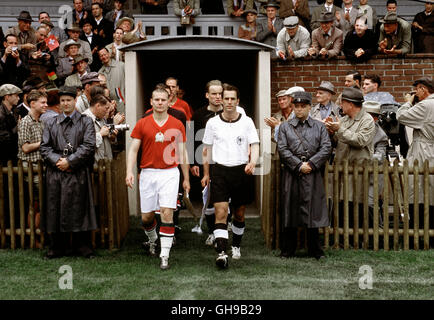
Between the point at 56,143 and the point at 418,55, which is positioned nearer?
the point at 56,143

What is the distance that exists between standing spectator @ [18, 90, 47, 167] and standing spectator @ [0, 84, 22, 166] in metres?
0.36

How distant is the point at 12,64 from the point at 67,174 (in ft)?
18.6

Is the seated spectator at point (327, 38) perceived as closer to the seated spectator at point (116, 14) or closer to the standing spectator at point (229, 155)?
the seated spectator at point (116, 14)

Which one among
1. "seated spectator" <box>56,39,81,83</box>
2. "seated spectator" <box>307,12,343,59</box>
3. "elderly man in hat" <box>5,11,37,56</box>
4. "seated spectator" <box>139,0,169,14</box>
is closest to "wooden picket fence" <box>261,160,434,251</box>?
"seated spectator" <box>307,12,343,59</box>

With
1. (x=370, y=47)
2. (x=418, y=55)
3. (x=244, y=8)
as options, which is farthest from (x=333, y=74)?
(x=244, y=8)

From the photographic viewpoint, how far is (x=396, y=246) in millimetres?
8250

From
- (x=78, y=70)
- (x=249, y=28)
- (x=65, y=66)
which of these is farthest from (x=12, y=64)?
(x=249, y=28)

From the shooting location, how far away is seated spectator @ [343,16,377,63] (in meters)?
12.4

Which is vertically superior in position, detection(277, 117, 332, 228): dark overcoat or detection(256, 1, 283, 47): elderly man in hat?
detection(256, 1, 283, 47): elderly man in hat

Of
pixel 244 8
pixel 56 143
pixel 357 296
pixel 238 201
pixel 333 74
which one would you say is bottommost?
pixel 357 296

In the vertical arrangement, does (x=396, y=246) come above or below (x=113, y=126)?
below

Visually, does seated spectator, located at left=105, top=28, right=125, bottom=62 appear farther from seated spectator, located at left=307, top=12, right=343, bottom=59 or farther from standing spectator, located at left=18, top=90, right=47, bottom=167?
standing spectator, located at left=18, top=90, right=47, bottom=167

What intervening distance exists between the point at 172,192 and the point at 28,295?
6.25ft

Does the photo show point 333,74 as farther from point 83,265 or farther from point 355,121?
point 83,265
